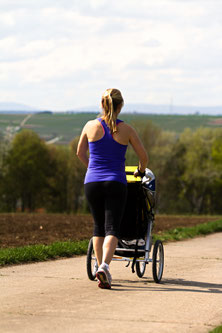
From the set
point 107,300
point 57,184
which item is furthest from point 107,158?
point 57,184

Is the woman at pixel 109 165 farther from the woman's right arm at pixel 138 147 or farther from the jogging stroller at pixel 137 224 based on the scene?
the jogging stroller at pixel 137 224

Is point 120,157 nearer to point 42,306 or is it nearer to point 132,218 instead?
point 132,218

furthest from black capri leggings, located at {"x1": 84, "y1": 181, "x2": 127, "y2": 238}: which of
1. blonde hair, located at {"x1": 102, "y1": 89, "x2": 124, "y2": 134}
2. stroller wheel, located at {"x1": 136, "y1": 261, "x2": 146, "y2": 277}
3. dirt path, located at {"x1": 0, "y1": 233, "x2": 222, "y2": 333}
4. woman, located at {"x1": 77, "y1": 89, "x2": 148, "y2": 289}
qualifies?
stroller wheel, located at {"x1": 136, "y1": 261, "x2": 146, "y2": 277}

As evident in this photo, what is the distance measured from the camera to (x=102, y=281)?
26.3ft

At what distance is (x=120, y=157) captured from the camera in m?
8.30

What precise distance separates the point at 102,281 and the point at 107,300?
26.8 inches

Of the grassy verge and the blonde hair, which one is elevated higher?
the blonde hair

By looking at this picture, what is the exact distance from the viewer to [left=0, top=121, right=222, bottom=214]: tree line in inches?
3236

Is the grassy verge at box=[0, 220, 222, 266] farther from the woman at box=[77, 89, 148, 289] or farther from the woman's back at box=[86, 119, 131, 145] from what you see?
the woman's back at box=[86, 119, 131, 145]

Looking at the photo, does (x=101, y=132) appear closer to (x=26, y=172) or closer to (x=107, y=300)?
(x=107, y=300)

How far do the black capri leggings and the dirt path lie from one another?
749mm

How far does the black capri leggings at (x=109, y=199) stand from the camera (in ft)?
27.1

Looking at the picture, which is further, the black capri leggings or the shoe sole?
the black capri leggings

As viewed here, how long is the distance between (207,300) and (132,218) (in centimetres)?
180
